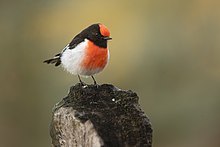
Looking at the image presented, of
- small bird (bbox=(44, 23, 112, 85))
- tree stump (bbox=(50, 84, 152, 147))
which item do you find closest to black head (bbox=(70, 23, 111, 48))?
small bird (bbox=(44, 23, 112, 85))

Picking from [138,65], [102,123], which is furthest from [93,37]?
[138,65]

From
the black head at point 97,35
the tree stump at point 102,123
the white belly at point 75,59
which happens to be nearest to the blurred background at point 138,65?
the white belly at point 75,59

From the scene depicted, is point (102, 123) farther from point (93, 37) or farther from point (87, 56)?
point (87, 56)

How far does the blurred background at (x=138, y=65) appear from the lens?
8594 mm

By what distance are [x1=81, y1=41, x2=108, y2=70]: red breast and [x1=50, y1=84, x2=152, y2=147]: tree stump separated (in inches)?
59.5

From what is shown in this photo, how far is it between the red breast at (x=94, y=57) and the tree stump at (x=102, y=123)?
59.5 inches

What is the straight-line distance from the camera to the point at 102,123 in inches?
86.7

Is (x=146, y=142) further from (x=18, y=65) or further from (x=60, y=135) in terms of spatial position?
(x=18, y=65)

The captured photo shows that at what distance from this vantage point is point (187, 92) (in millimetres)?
8867

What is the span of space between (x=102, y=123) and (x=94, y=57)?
180cm

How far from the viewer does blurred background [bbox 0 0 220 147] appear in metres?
8.59

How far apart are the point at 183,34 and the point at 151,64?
3.19 feet

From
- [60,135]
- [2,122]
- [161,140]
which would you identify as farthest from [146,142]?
[2,122]

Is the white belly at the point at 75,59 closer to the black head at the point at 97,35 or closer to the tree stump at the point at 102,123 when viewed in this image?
the black head at the point at 97,35
